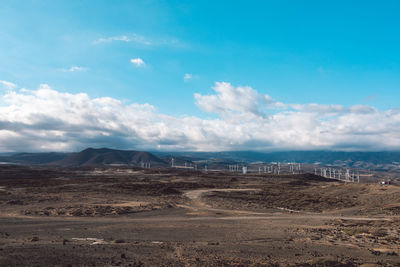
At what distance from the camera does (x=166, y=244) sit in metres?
21.9

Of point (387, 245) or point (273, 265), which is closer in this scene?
point (273, 265)

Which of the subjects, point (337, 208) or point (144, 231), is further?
point (337, 208)

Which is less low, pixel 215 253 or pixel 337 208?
pixel 215 253

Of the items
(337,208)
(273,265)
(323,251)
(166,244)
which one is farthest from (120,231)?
(337,208)

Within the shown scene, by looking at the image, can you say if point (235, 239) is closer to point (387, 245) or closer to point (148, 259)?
point (148, 259)

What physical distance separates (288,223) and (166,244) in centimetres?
1637

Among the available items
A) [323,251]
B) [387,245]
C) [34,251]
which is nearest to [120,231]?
[34,251]

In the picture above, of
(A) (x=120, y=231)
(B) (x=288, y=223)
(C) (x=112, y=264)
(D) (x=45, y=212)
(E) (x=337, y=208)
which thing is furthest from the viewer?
(E) (x=337, y=208)

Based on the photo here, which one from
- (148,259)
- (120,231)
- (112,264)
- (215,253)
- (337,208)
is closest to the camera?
(112,264)

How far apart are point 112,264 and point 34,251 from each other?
613 centimetres

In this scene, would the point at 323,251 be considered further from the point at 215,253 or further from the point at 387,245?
the point at 215,253

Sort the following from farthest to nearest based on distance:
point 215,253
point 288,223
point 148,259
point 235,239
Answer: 1. point 288,223
2. point 235,239
3. point 215,253
4. point 148,259

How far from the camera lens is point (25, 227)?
27719mm

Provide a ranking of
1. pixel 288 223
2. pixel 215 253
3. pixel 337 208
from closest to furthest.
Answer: pixel 215 253 → pixel 288 223 → pixel 337 208
